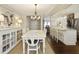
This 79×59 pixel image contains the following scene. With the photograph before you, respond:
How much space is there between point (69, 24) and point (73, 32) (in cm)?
392

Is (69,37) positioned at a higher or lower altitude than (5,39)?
lower

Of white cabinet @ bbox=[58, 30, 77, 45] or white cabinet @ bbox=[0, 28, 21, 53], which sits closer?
white cabinet @ bbox=[0, 28, 21, 53]

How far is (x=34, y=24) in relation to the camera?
48.4 ft

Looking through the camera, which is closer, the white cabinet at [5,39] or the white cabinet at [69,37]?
the white cabinet at [5,39]

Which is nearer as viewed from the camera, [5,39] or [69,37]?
[5,39]
